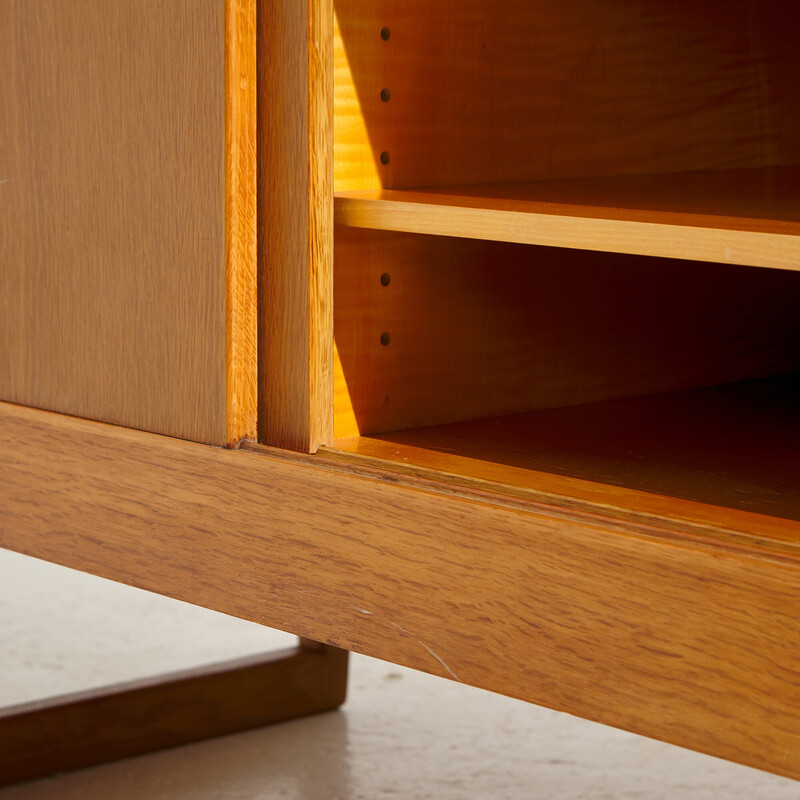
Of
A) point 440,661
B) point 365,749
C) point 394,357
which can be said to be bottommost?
point 365,749

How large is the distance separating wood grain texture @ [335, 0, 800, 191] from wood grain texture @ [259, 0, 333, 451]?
0.03 meters

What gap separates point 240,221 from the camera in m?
0.68

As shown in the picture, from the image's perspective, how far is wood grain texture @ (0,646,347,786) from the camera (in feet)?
3.96

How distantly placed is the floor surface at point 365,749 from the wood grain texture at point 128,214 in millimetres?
554

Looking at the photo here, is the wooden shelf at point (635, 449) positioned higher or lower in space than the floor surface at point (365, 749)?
higher

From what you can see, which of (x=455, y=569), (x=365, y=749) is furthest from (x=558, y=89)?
(x=365, y=749)

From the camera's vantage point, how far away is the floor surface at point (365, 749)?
120 centimetres

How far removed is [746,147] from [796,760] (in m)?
0.66

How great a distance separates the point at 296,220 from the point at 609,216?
161 mm

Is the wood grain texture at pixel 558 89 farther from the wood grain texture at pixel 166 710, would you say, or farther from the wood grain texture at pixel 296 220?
the wood grain texture at pixel 166 710

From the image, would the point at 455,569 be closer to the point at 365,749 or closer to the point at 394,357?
the point at 394,357

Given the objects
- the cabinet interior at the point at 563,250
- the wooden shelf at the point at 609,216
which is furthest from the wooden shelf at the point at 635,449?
the wooden shelf at the point at 609,216

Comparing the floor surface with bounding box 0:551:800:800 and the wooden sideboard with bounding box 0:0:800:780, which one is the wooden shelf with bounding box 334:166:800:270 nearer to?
the wooden sideboard with bounding box 0:0:800:780

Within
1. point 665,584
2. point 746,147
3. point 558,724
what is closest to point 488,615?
point 665,584
